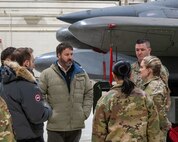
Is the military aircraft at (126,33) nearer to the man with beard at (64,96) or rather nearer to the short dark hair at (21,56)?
the man with beard at (64,96)

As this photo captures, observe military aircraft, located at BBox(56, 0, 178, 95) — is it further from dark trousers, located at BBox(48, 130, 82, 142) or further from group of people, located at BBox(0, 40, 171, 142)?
dark trousers, located at BBox(48, 130, 82, 142)

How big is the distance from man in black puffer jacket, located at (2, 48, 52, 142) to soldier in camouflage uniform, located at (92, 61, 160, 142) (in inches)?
24.1

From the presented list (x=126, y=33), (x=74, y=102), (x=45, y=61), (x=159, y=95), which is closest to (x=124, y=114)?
(x=159, y=95)

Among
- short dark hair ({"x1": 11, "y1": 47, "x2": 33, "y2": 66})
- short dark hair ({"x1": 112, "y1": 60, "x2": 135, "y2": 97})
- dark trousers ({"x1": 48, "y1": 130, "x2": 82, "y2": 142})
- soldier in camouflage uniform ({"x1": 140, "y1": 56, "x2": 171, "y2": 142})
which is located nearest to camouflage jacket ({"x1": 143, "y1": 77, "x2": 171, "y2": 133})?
soldier in camouflage uniform ({"x1": 140, "y1": 56, "x2": 171, "y2": 142})

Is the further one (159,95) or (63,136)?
(63,136)

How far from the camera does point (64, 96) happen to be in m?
4.50

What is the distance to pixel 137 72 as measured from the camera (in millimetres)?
4816

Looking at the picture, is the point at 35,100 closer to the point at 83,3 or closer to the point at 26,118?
the point at 26,118

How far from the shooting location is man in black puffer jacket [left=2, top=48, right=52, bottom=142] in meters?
3.57

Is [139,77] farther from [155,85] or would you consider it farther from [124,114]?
[124,114]

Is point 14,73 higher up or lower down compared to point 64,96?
higher up

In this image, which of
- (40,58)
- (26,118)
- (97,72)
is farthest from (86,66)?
(26,118)

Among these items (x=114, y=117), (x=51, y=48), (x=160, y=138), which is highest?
(x=114, y=117)

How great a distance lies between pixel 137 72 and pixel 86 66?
4.40m
